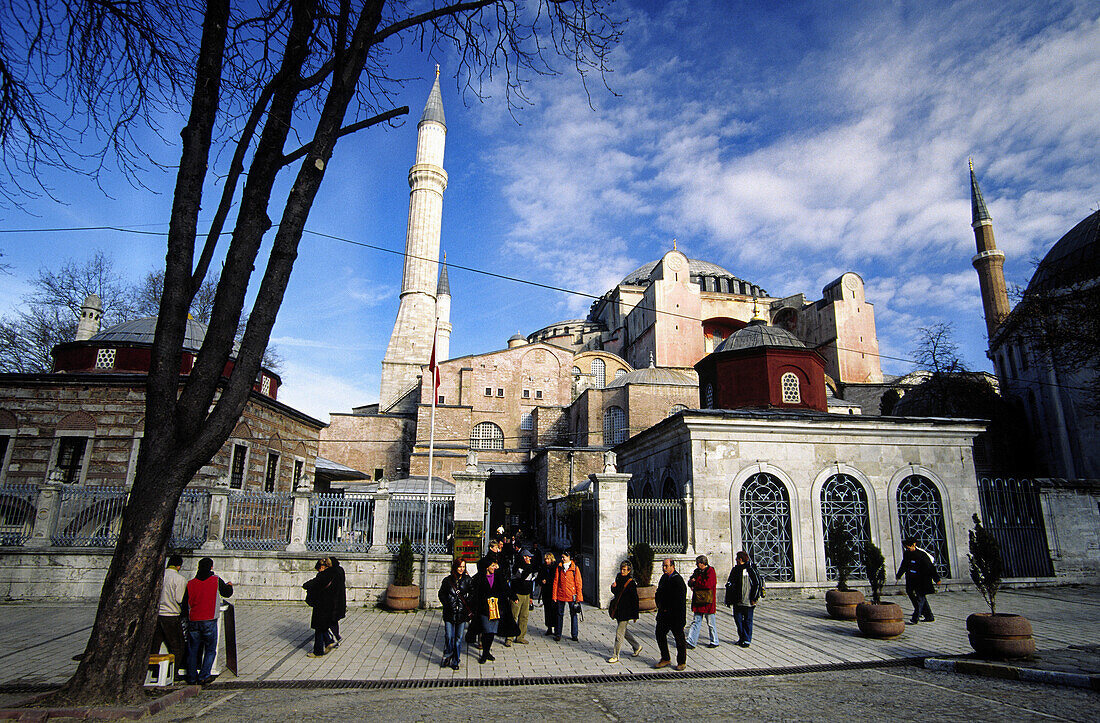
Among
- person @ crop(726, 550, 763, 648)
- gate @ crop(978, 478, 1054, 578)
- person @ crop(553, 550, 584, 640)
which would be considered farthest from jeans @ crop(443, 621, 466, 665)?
gate @ crop(978, 478, 1054, 578)

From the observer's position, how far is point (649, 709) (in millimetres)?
5773

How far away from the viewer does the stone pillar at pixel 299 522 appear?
1179 cm

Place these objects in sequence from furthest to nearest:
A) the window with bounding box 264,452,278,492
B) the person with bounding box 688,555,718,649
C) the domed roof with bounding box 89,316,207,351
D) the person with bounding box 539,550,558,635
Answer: the domed roof with bounding box 89,316,207,351, the window with bounding box 264,452,278,492, the person with bounding box 539,550,558,635, the person with bounding box 688,555,718,649

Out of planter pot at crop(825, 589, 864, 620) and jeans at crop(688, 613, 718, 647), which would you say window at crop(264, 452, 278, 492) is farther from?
planter pot at crop(825, 589, 864, 620)

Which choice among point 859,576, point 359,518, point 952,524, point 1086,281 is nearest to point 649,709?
point 359,518

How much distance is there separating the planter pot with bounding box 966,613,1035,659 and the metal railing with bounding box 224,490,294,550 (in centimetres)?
1196

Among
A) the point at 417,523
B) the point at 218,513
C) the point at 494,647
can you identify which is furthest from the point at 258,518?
the point at 494,647

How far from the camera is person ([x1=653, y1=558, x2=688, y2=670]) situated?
7.32m

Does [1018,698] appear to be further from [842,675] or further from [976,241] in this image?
[976,241]

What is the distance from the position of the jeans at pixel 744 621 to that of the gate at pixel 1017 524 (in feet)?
29.7

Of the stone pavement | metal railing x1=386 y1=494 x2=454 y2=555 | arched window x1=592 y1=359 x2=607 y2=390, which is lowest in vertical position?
the stone pavement

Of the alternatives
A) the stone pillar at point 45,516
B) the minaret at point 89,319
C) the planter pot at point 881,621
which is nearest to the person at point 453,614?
the planter pot at point 881,621

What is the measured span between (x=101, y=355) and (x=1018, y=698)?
935 inches

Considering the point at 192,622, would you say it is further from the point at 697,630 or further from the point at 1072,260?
the point at 1072,260
